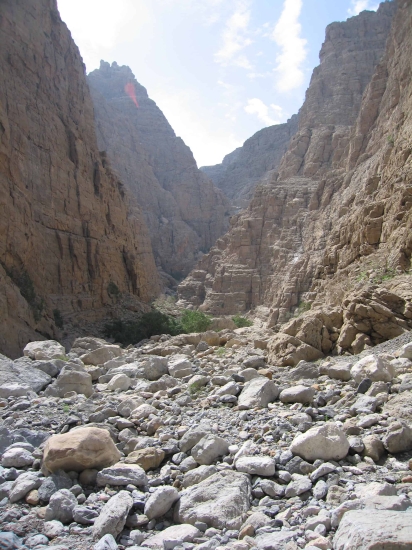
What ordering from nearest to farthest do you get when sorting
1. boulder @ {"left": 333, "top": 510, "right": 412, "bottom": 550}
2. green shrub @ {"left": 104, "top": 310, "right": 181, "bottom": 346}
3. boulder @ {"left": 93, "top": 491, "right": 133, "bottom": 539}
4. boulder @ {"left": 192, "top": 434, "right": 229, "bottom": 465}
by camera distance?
boulder @ {"left": 333, "top": 510, "right": 412, "bottom": 550}
boulder @ {"left": 93, "top": 491, "right": 133, "bottom": 539}
boulder @ {"left": 192, "top": 434, "right": 229, "bottom": 465}
green shrub @ {"left": 104, "top": 310, "right": 181, "bottom": 346}

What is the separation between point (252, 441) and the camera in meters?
4.36

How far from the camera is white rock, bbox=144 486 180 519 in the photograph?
3.30 meters

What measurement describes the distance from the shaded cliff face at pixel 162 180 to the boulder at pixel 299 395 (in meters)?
80.4

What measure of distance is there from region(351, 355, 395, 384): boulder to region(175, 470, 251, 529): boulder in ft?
8.26

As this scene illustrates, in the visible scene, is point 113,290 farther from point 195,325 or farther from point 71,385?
point 71,385

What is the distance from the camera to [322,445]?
3.71m

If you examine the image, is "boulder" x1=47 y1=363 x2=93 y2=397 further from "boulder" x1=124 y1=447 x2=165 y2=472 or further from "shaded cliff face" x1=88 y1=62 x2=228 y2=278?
"shaded cliff face" x1=88 y1=62 x2=228 y2=278

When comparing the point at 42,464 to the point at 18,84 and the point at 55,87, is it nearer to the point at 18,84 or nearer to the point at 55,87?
the point at 18,84

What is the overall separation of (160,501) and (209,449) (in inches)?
35.7

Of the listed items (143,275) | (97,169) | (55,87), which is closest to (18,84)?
(55,87)

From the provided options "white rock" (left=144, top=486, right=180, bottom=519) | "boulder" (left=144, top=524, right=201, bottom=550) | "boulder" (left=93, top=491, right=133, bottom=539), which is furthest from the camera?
"white rock" (left=144, top=486, right=180, bottom=519)

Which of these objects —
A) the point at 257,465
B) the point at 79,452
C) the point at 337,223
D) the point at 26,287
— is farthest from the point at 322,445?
the point at 337,223

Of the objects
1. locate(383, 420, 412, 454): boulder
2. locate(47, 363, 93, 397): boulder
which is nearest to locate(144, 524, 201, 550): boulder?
locate(383, 420, 412, 454): boulder

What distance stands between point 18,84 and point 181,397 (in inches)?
1129
